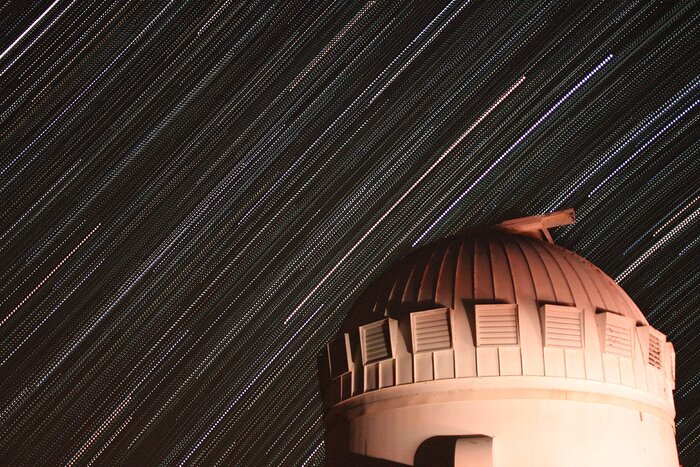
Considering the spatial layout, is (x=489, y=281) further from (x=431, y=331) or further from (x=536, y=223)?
(x=536, y=223)

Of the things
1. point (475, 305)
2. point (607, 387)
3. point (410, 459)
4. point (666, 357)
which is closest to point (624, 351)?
point (607, 387)

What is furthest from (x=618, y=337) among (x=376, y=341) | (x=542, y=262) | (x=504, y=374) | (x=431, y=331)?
(x=376, y=341)

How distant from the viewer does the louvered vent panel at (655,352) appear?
13.8 m

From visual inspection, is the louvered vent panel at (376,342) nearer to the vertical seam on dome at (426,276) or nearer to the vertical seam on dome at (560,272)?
the vertical seam on dome at (426,276)

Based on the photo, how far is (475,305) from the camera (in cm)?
1284

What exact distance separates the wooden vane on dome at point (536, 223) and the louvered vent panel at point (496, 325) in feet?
9.82

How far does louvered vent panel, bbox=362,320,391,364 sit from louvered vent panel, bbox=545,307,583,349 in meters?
2.43

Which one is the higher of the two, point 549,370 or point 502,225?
point 502,225

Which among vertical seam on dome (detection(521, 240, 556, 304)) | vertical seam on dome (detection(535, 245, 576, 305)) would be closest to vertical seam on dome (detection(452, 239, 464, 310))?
vertical seam on dome (detection(521, 240, 556, 304))

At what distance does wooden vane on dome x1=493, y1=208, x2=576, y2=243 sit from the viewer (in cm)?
1534

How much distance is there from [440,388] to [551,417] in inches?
65.6

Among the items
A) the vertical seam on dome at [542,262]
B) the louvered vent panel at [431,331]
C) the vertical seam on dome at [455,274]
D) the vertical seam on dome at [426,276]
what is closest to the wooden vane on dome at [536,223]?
the vertical seam on dome at [542,262]

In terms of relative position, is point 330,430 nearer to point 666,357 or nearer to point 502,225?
point 502,225

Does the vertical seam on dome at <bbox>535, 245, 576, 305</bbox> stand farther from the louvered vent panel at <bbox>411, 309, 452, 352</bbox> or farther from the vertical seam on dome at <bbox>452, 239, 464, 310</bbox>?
the louvered vent panel at <bbox>411, 309, 452, 352</bbox>
